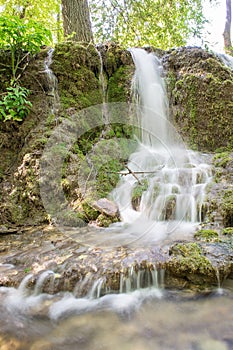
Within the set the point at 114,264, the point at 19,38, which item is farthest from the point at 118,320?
the point at 19,38

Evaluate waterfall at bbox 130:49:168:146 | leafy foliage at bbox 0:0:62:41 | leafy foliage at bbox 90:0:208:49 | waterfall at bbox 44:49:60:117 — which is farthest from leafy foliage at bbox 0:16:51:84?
leafy foliage at bbox 0:0:62:41

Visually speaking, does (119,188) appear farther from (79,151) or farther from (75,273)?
(75,273)

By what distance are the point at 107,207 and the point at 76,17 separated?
544 centimetres

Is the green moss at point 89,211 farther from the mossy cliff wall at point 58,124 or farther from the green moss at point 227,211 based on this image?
the green moss at point 227,211

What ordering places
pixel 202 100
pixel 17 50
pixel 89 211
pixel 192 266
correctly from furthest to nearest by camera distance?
pixel 202 100 < pixel 17 50 < pixel 89 211 < pixel 192 266

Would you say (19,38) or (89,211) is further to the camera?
(19,38)

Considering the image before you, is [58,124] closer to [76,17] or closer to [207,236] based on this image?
[76,17]

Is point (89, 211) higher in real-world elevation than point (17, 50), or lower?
lower

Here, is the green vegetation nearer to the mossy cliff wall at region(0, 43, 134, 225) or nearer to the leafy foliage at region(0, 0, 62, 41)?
the mossy cliff wall at region(0, 43, 134, 225)

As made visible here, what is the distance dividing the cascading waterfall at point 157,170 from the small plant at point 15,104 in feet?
8.23

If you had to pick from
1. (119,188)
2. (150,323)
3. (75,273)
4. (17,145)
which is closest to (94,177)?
(119,188)

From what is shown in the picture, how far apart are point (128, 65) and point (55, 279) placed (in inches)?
236

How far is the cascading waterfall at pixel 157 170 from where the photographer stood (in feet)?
13.8

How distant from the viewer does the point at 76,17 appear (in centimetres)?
654
